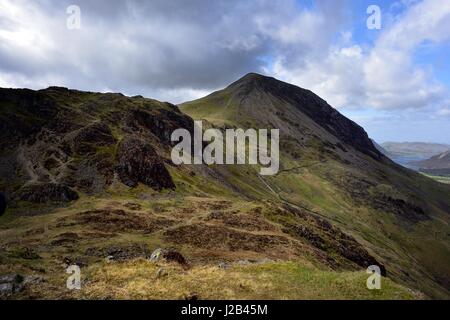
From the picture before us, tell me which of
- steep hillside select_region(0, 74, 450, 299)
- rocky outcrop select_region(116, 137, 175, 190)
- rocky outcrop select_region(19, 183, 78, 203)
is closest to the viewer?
steep hillside select_region(0, 74, 450, 299)

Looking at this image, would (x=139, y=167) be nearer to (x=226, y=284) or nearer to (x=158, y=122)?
(x=158, y=122)

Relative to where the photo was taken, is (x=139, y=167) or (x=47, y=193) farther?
(x=139, y=167)

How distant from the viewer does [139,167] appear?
94062 mm

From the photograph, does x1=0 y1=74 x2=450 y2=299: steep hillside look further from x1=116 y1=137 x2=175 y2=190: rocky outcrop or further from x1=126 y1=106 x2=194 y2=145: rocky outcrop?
x1=126 y1=106 x2=194 y2=145: rocky outcrop

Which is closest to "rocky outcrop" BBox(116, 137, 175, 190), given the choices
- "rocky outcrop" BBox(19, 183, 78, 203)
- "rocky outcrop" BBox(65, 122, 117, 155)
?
"rocky outcrop" BBox(65, 122, 117, 155)

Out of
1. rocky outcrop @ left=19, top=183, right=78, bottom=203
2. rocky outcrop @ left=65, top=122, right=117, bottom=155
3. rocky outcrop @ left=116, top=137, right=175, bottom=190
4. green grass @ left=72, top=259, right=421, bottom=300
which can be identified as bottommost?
green grass @ left=72, top=259, right=421, bottom=300

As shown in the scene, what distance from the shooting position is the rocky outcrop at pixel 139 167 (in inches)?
3585

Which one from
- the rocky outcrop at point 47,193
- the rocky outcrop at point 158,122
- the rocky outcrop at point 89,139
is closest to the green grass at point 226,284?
the rocky outcrop at point 47,193

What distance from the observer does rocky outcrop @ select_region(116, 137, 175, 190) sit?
91.1 m

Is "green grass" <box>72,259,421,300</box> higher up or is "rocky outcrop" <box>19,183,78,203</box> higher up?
"rocky outcrop" <box>19,183,78,203</box>

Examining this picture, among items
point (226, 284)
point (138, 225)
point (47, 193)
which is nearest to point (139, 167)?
point (47, 193)

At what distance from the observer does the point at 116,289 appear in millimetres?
29672

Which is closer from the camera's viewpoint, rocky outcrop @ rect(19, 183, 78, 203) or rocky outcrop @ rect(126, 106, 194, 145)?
rocky outcrop @ rect(19, 183, 78, 203)
